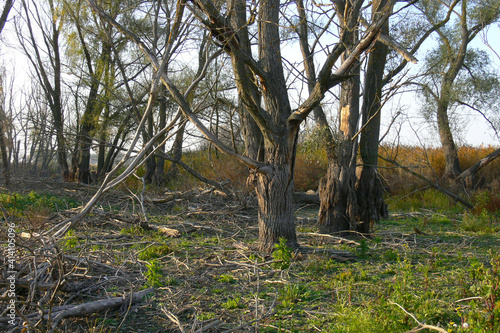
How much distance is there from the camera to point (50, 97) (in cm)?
1274

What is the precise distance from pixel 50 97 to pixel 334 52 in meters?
11.8

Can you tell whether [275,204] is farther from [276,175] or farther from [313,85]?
[313,85]

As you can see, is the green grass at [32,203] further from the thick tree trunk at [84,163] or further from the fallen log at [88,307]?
the thick tree trunk at [84,163]

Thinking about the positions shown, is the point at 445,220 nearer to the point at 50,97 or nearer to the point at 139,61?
the point at 139,61

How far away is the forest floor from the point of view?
2299 mm

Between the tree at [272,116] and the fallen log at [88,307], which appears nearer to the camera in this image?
the fallen log at [88,307]

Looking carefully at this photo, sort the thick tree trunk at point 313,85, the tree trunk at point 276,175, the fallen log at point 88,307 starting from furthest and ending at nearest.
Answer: the thick tree trunk at point 313,85
the tree trunk at point 276,175
the fallen log at point 88,307

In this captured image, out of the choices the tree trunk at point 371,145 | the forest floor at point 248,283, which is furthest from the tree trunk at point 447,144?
the tree trunk at point 371,145

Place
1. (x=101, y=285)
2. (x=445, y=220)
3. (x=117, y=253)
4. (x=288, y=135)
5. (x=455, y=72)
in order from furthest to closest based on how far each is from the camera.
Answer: (x=455, y=72), (x=445, y=220), (x=117, y=253), (x=288, y=135), (x=101, y=285)

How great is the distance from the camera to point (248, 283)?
10.8 ft

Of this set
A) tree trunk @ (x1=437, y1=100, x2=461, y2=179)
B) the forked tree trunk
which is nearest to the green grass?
the forked tree trunk

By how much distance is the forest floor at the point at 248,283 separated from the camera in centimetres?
230

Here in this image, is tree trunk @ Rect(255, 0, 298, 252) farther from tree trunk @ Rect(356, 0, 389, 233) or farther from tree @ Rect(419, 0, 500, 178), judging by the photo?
tree @ Rect(419, 0, 500, 178)

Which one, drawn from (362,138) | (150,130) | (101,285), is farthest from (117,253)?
(150,130)
